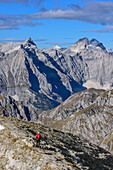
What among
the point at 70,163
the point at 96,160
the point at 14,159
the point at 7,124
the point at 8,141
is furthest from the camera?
the point at 7,124

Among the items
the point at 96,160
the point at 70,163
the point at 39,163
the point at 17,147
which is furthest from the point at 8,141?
the point at 96,160

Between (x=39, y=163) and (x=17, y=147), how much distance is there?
660 cm

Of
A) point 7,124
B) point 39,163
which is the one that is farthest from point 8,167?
point 7,124

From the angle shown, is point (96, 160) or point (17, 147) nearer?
point (17, 147)

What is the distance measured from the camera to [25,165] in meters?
41.9

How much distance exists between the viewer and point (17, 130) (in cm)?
5522

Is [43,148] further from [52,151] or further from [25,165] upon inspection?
[25,165]

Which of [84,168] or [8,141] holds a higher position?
[8,141]

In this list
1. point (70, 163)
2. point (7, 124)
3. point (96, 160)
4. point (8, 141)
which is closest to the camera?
point (70, 163)

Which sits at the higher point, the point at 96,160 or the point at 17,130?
the point at 17,130

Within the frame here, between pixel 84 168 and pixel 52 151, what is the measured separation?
660 centimetres

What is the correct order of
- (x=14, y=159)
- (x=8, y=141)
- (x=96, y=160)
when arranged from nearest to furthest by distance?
(x=14, y=159) < (x=8, y=141) < (x=96, y=160)

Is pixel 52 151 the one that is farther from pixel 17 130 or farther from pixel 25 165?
pixel 17 130

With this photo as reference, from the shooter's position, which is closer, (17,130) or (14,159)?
(14,159)
